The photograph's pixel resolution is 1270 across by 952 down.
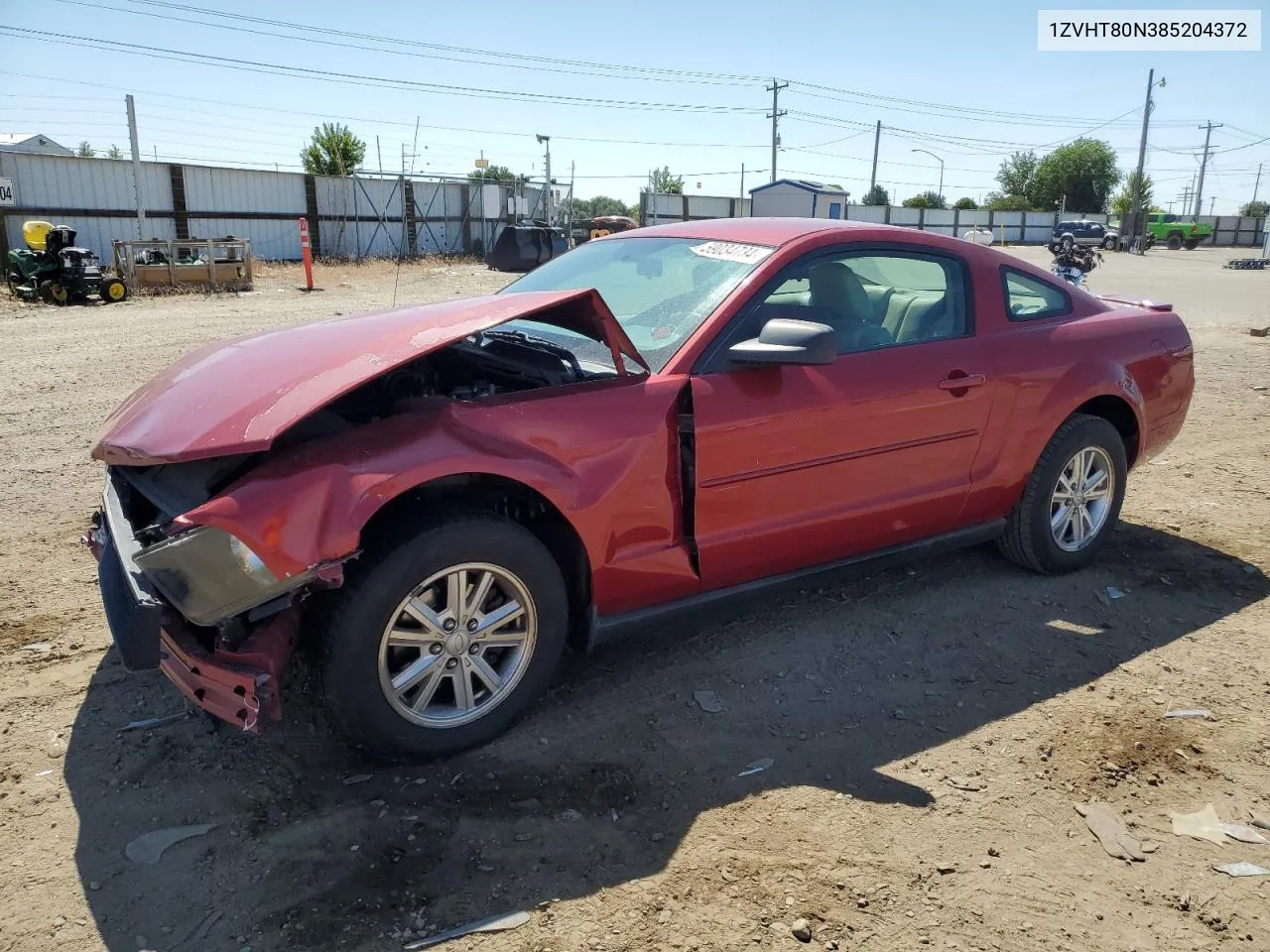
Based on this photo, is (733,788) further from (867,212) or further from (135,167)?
(867,212)

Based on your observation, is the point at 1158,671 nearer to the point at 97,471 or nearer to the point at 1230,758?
the point at 1230,758

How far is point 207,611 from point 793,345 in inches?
77.7

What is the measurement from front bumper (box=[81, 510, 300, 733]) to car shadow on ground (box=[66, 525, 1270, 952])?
1.23ft

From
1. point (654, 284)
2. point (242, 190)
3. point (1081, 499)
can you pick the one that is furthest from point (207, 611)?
point (242, 190)

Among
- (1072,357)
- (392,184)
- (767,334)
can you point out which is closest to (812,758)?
(767,334)

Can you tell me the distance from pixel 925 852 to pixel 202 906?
1932 millimetres

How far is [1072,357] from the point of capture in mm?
4258

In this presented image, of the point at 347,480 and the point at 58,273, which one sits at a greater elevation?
the point at 58,273

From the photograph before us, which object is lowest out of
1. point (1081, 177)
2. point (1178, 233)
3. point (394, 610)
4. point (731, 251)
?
point (394, 610)

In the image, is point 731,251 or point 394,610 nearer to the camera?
point 394,610

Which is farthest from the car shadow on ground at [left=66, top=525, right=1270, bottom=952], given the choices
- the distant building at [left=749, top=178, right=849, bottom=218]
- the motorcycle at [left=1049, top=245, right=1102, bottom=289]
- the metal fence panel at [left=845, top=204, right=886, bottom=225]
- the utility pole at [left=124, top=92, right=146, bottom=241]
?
the metal fence panel at [left=845, top=204, right=886, bottom=225]

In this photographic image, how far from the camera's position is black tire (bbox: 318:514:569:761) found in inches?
105

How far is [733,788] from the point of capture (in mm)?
2889

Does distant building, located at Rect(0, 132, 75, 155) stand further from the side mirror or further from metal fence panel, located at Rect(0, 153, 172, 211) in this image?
the side mirror
